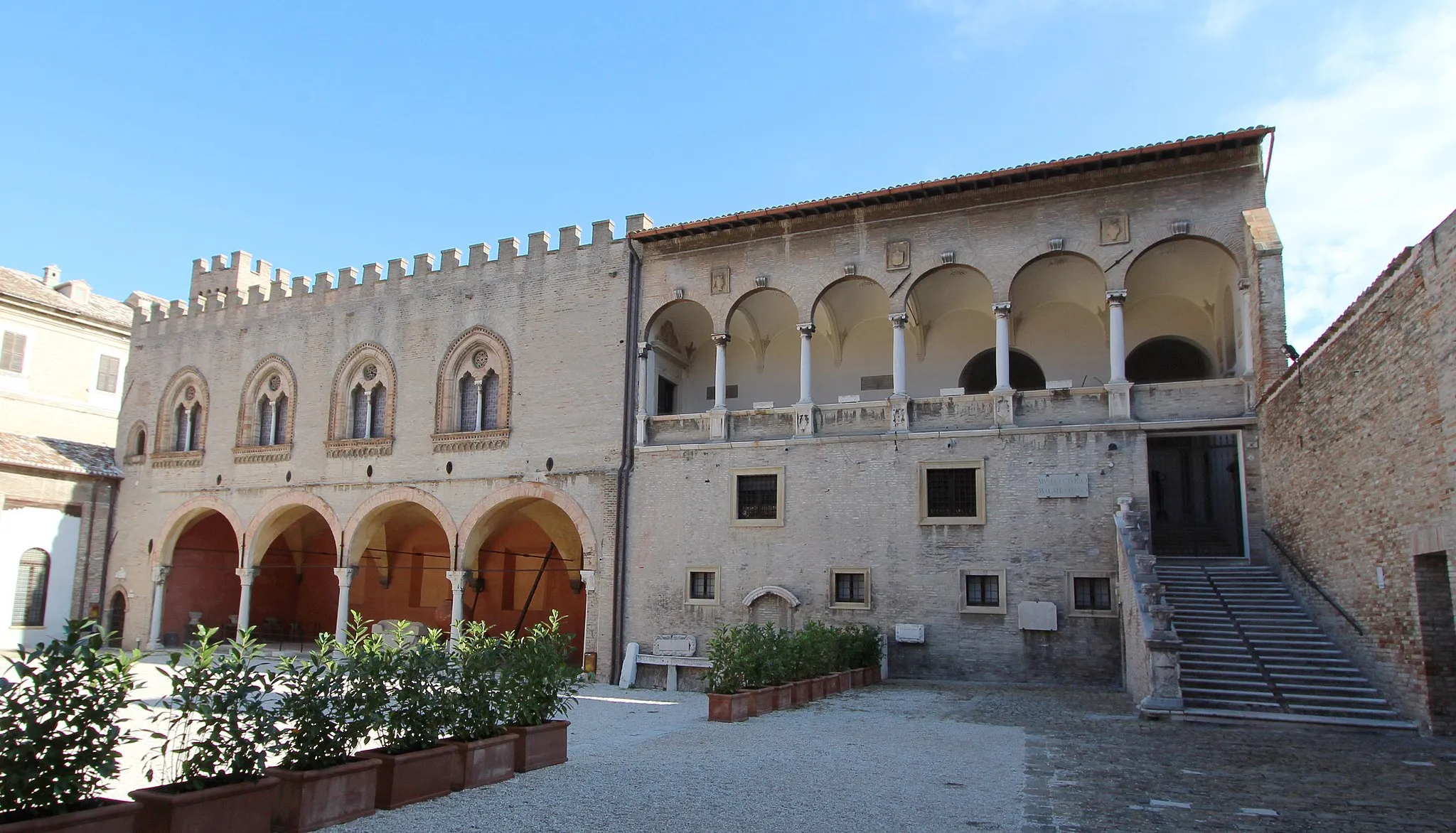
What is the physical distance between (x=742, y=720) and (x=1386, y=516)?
8473 mm

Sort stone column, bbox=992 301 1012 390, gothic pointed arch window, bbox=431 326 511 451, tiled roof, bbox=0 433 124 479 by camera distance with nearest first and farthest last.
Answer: stone column, bbox=992 301 1012 390 → gothic pointed arch window, bbox=431 326 511 451 → tiled roof, bbox=0 433 124 479

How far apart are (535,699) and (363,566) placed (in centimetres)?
2091

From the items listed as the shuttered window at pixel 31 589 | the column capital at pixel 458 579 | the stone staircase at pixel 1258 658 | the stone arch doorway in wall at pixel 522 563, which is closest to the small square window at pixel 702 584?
the stone arch doorway in wall at pixel 522 563

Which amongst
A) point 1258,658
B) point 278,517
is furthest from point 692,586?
point 278,517

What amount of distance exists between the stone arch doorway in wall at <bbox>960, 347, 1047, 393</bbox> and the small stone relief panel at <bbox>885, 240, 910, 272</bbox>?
10.5ft

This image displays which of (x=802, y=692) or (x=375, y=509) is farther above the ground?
(x=375, y=509)

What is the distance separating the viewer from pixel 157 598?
1069 inches

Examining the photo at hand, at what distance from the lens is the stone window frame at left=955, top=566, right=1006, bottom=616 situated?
17.8m

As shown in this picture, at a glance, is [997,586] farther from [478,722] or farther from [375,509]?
[375,509]

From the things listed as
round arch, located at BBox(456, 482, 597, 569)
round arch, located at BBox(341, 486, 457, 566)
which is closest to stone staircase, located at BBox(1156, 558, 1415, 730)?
round arch, located at BBox(456, 482, 597, 569)

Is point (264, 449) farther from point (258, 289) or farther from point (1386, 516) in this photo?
point (1386, 516)

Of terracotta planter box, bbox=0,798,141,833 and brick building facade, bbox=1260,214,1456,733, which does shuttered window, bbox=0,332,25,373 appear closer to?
terracotta planter box, bbox=0,798,141,833

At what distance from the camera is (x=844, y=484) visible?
63.8ft

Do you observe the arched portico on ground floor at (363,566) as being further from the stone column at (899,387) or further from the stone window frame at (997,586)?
the stone window frame at (997,586)
